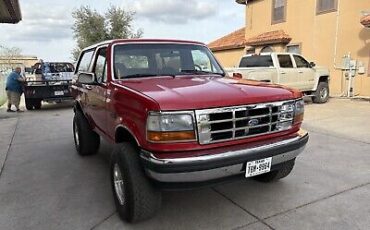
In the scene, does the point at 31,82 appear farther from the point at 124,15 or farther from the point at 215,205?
the point at 124,15

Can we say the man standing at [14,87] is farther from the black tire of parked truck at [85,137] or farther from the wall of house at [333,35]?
the wall of house at [333,35]

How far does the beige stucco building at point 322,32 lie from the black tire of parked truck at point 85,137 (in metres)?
10.6

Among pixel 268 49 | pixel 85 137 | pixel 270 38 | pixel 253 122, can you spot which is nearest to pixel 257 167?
pixel 253 122

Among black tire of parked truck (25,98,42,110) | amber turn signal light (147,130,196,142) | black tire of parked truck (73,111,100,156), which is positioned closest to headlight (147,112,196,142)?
amber turn signal light (147,130,196,142)

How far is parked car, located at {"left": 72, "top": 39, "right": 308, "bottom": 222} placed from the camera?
2.87 m

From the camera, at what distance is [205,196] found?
13.2 ft

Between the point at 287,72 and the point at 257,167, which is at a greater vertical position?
the point at 287,72

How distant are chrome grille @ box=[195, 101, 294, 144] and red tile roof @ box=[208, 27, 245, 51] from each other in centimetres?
1701

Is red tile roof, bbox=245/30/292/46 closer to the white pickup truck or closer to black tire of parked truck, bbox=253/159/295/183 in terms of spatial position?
the white pickup truck

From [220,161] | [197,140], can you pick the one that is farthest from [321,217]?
[197,140]

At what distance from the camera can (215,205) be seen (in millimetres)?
3770

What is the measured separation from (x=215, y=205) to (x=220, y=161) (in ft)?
3.48

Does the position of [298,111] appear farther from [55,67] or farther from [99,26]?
[99,26]

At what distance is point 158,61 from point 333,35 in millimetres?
11991
